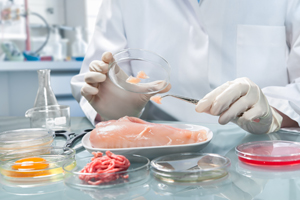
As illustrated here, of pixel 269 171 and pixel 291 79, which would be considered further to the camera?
pixel 291 79

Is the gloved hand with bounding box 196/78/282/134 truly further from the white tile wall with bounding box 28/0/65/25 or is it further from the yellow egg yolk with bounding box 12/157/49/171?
the white tile wall with bounding box 28/0/65/25

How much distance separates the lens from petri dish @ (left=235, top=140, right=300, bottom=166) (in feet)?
2.08

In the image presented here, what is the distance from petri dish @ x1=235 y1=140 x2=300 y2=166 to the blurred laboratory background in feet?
6.84

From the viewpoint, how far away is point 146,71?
99 cm

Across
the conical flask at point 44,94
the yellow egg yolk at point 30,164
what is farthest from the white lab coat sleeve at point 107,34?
the yellow egg yolk at point 30,164

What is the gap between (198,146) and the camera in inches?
27.9

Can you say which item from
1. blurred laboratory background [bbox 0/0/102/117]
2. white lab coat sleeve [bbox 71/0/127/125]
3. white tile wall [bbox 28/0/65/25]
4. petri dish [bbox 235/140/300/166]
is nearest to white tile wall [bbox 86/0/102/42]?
blurred laboratory background [bbox 0/0/102/117]

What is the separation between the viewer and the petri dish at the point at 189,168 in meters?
0.55

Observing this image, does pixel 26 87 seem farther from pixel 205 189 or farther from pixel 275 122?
pixel 205 189

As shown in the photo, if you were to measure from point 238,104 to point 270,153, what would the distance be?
0.76ft

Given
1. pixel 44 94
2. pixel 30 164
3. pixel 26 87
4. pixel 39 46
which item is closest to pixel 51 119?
pixel 44 94

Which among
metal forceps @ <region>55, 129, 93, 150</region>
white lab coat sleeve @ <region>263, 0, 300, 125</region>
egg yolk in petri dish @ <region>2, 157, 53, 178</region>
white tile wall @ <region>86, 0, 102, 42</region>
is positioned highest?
white tile wall @ <region>86, 0, 102, 42</region>

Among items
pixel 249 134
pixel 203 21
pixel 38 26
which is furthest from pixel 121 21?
pixel 38 26

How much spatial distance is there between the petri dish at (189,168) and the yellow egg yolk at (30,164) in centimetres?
23
